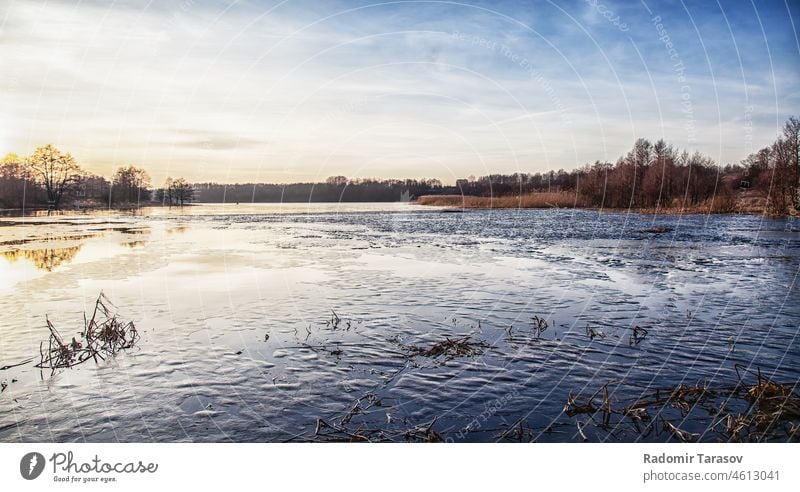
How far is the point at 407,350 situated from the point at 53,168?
42.7 m

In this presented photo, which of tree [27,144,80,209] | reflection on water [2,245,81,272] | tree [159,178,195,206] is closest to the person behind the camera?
reflection on water [2,245,81,272]

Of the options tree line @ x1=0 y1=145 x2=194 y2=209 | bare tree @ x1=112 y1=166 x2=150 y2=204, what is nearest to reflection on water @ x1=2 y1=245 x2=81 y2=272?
tree line @ x1=0 y1=145 x2=194 y2=209

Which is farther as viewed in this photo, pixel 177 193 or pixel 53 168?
pixel 177 193

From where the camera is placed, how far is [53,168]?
40062 millimetres

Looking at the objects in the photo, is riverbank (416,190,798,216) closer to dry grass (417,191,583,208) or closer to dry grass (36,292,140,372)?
dry grass (417,191,583,208)

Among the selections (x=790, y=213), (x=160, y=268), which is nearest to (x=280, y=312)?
(x=160, y=268)

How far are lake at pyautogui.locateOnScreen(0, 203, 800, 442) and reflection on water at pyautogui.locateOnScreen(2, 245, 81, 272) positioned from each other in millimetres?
424

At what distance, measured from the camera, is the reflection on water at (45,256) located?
1805 centimetres

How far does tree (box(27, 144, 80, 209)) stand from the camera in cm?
3703

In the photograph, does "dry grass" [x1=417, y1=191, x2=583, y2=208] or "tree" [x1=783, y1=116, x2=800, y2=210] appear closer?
"tree" [x1=783, y1=116, x2=800, y2=210]

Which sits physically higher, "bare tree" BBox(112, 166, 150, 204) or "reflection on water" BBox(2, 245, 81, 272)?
"bare tree" BBox(112, 166, 150, 204)

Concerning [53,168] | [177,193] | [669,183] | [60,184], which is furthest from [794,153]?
[177,193]

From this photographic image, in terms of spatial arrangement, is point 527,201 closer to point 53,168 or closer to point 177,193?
point 53,168
